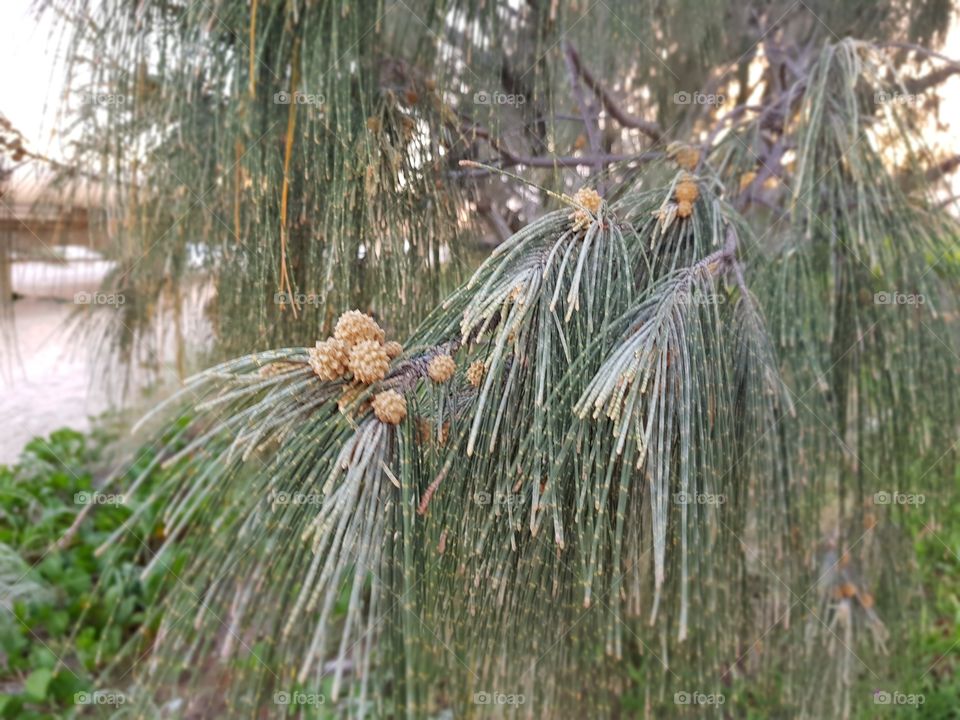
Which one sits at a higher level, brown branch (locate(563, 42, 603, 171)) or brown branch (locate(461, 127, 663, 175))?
brown branch (locate(563, 42, 603, 171))

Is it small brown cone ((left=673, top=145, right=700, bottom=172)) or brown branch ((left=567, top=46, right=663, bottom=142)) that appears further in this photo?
brown branch ((left=567, top=46, right=663, bottom=142))

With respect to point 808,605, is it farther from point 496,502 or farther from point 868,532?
point 496,502

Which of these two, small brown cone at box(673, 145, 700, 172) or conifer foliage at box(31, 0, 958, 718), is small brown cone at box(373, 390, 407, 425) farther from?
small brown cone at box(673, 145, 700, 172)

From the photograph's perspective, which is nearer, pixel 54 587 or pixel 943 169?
pixel 943 169

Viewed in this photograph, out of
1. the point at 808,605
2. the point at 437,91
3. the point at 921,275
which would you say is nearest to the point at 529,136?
the point at 437,91

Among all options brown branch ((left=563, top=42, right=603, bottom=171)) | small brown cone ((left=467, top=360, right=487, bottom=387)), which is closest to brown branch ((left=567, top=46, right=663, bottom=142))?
brown branch ((left=563, top=42, right=603, bottom=171))

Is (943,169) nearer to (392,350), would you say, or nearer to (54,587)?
(392,350)

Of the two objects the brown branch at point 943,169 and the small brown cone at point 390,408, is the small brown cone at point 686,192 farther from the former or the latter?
the brown branch at point 943,169

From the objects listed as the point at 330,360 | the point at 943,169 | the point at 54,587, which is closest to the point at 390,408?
the point at 330,360

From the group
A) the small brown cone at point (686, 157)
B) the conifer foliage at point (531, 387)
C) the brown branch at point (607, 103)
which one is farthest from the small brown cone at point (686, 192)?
the brown branch at point (607, 103)
